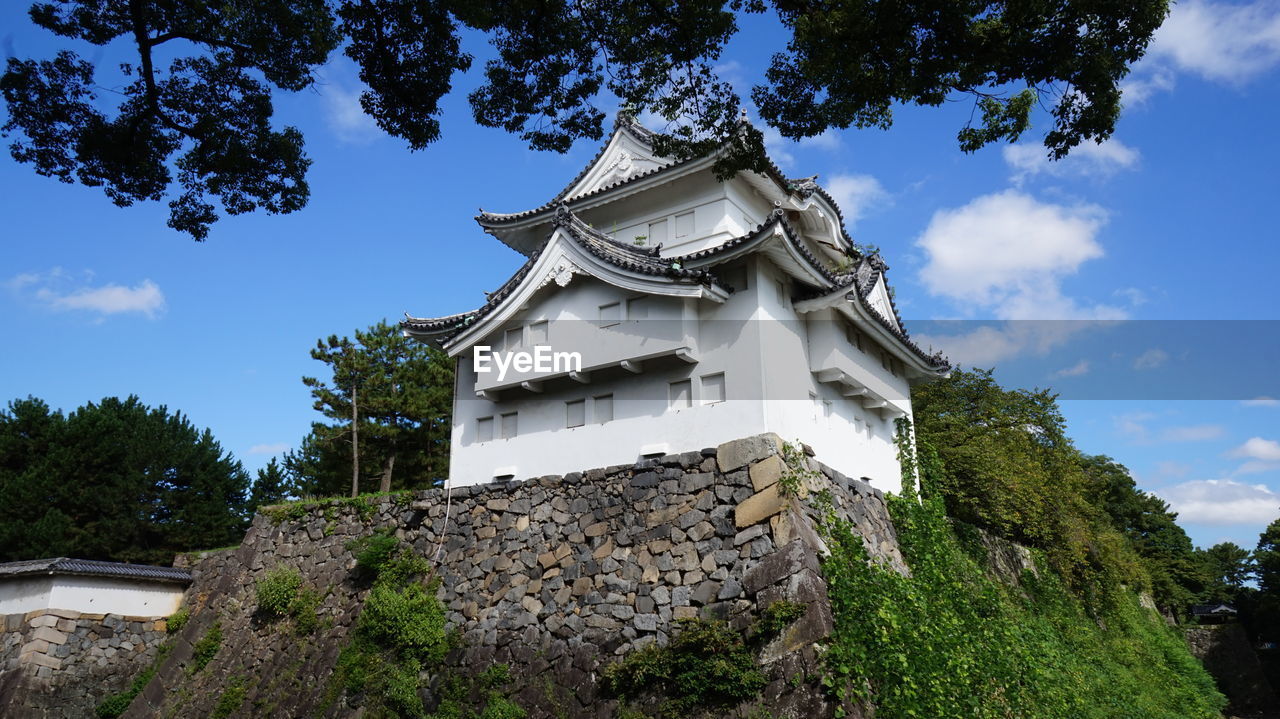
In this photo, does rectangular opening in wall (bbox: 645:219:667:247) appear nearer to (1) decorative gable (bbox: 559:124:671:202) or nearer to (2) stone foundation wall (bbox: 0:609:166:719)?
(1) decorative gable (bbox: 559:124:671:202)

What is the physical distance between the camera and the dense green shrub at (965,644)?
434 inches

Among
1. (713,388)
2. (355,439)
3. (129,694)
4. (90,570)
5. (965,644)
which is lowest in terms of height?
(129,694)

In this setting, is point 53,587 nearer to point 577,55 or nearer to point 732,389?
point 732,389

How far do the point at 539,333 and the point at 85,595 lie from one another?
38.6 feet

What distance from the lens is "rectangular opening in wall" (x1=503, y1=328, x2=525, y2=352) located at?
16.1 meters

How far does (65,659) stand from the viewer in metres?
16.8

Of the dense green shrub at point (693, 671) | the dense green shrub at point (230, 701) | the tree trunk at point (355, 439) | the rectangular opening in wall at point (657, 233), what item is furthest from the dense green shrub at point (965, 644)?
the tree trunk at point (355, 439)

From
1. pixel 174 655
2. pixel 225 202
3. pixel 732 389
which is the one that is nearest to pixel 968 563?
pixel 732 389

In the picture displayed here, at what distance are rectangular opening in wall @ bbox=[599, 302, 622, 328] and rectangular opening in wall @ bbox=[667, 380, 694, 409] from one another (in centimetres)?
164

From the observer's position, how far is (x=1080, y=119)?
7984 millimetres

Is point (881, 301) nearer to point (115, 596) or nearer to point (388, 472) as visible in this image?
point (388, 472)

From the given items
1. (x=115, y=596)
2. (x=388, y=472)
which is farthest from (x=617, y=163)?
(x=115, y=596)

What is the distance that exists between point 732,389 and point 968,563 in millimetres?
7119

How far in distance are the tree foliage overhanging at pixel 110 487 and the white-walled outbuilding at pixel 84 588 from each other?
27.7 ft
